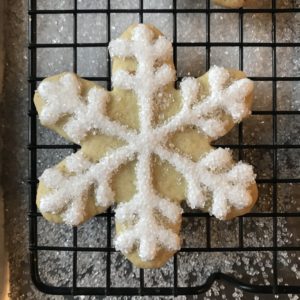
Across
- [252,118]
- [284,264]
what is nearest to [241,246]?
[284,264]

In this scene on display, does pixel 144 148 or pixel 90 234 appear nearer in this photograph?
pixel 144 148

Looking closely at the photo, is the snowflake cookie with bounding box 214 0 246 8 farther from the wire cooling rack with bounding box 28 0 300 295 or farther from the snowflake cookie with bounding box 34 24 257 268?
the snowflake cookie with bounding box 34 24 257 268

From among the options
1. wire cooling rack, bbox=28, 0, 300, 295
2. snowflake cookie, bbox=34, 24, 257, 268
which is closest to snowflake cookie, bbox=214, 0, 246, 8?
wire cooling rack, bbox=28, 0, 300, 295

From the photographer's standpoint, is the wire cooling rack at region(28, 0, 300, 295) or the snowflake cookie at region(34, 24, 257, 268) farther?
the wire cooling rack at region(28, 0, 300, 295)

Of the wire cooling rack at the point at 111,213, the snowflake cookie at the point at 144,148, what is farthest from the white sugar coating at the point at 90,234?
the snowflake cookie at the point at 144,148

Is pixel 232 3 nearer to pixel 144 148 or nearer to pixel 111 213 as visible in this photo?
pixel 144 148

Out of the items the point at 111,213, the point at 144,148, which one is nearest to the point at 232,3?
the point at 144,148

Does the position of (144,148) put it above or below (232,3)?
below

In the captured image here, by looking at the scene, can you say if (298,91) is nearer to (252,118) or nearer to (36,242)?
(252,118)

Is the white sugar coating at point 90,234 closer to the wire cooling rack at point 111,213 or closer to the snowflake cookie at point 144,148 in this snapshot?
the wire cooling rack at point 111,213
